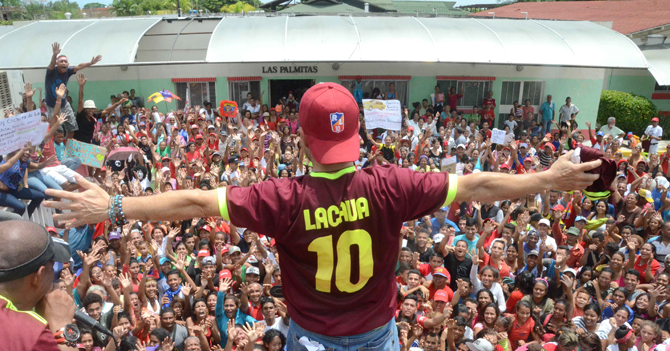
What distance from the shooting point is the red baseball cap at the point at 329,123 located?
185cm

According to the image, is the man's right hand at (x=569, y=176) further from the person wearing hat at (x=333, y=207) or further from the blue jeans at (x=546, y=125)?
the blue jeans at (x=546, y=125)

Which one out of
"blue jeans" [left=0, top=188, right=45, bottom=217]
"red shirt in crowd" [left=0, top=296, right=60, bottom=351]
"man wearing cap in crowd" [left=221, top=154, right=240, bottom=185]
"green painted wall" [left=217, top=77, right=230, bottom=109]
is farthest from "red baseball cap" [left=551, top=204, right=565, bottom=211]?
"green painted wall" [left=217, top=77, right=230, bottom=109]

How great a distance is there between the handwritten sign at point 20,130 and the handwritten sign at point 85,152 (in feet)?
4.78

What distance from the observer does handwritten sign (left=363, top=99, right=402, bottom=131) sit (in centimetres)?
1012

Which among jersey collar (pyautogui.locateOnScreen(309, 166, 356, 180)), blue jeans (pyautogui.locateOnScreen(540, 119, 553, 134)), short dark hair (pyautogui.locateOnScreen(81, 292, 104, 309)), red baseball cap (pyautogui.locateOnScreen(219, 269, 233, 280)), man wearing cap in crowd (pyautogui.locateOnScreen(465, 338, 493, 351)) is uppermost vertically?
jersey collar (pyautogui.locateOnScreen(309, 166, 356, 180))

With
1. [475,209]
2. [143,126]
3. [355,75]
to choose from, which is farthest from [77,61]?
[475,209]

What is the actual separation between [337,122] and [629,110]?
17.6m

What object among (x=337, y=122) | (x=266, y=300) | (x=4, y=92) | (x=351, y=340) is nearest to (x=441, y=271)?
(x=266, y=300)

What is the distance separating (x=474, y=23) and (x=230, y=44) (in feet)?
24.4

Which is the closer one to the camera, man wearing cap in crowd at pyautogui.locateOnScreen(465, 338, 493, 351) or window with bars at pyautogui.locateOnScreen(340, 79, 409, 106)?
man wearing cap in crowd at pyautogui.locateOnScreen(465, 338, 493, 351)

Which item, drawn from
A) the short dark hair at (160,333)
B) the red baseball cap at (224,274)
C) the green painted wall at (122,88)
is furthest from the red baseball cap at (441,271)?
the green painted wall at (122,88)

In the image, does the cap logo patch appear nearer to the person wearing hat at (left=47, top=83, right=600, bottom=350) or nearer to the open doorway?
the person wearing hat at (left=47, top=83, right=600, bottom=350)

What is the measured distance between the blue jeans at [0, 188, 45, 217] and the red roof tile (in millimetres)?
16571

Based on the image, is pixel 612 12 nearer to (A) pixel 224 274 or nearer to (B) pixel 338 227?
(A) pixel 224 274
